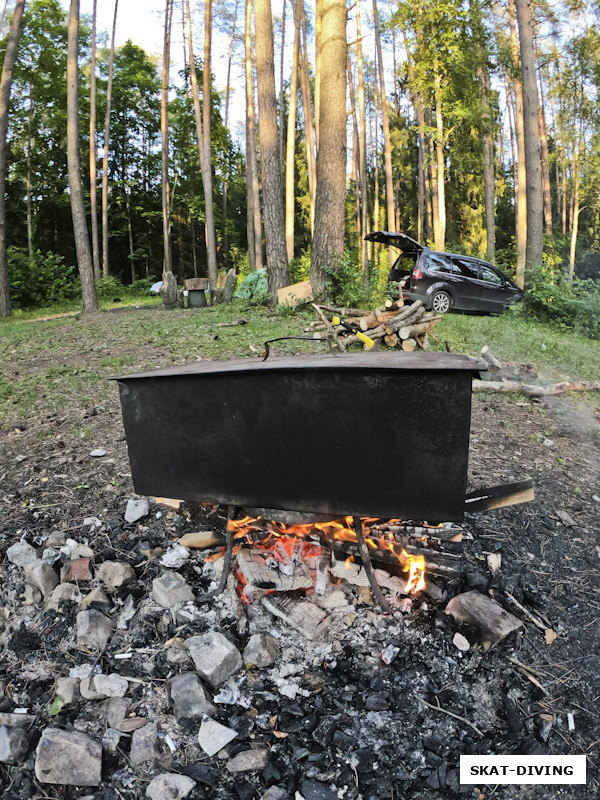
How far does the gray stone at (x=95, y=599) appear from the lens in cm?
243

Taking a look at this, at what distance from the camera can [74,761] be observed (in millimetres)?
1746

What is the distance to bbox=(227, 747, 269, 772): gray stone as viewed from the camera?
1.77 m

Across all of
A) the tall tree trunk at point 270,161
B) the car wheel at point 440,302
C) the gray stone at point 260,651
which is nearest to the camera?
the gray stone at point 260,651

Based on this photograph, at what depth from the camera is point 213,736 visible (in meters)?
1.85

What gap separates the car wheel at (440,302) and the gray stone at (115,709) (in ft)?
33.5

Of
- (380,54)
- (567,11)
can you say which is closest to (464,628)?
(380,54)

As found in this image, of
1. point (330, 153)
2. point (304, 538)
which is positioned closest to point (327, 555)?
point (304, 538)

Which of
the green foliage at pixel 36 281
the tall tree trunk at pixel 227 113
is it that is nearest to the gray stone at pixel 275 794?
the green foliage at pixel 36 281

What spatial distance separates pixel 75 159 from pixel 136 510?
11533 millimetres

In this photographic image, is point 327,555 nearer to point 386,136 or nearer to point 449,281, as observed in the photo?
point 449,281

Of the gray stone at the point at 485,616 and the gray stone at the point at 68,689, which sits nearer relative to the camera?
the gray stone at the point at 68,689

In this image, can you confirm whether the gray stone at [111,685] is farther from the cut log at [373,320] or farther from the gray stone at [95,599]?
the cut log at [373,320]

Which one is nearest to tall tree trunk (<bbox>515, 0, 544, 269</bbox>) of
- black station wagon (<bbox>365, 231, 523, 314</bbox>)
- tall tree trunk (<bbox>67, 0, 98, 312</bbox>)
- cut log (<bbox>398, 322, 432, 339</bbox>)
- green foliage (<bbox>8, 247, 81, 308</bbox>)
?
black station wagon (<bbox>365, 231, 523, 314</bbox>)

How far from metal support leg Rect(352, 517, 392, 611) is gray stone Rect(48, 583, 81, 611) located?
1341 millimetres
